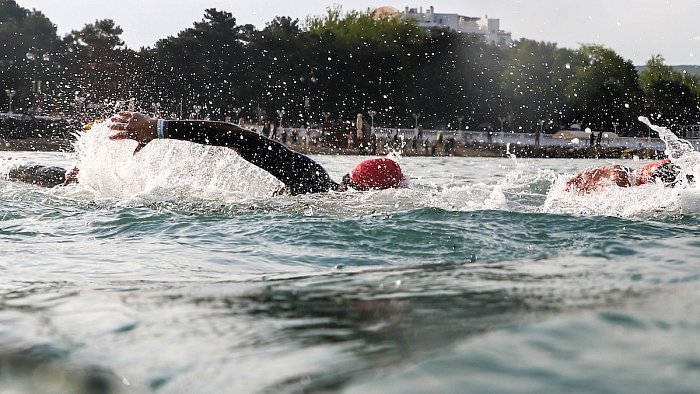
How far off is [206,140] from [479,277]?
4.98 meters

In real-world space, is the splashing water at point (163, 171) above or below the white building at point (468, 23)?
below

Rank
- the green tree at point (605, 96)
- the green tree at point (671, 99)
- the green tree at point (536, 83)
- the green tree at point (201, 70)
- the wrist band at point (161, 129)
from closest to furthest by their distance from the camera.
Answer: the wrist band at point (161, 129)
the green tree at point (201, 70)
the green tree at point (536, 83)
the green tree at point (605, 96)
the green tree at point (671, 99)

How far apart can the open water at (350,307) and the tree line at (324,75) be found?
174 feet

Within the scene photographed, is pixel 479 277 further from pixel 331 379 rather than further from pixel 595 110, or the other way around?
pixel 595 110

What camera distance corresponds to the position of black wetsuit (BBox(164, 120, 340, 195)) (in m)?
7.73

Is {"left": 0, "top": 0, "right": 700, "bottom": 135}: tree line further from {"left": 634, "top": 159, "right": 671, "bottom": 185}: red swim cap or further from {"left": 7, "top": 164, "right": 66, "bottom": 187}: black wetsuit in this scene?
{"left": 634, "top": 159, "right": 671, "bottom": 185}: red swim cap

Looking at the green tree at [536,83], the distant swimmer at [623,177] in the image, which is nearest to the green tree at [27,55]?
the green tree at [536,83]

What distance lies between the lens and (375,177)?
8.82 m

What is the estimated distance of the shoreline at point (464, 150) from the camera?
44.4m

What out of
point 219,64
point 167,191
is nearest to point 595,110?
point 219,64

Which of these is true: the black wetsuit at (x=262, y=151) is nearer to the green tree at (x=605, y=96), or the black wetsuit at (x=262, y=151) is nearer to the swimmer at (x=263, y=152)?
the swimmer at (x=263, y=152)

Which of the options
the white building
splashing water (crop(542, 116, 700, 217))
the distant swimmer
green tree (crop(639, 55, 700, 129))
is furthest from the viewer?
A: the white building

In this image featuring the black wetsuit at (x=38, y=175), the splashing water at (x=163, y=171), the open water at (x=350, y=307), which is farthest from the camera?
the black wetsuit at (x=38, y=175)

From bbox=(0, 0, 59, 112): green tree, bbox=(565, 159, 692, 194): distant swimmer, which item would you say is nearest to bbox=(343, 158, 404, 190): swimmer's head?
bbox=(565, 159, 692, 194): distant swimmer
